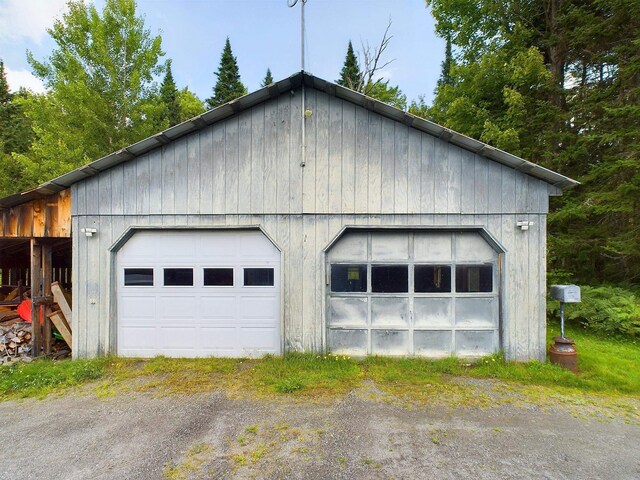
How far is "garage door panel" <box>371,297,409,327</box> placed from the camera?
5645 millimetres

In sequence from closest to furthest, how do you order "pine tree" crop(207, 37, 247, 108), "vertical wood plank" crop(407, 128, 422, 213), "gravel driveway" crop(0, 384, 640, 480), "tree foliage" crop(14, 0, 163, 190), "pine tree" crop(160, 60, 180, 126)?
"gravel driveway" crop(0, 384, 640, 480)
"vertical wood plank" crop(407, 128, 422, 213)
"tree foliage" crop(14, 0, 163, 190)
"pine tree" crop(160, 60, 180, 126)
"pine tree" crop(207, 37, 247, 108)

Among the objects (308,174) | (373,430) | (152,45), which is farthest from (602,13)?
(152,45)

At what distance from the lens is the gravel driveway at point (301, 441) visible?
286 cm

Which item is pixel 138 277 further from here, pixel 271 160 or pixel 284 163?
pixel 284 163

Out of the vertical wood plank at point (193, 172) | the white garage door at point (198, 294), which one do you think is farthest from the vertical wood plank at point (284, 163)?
the vertical wood plank at point (193, 172)

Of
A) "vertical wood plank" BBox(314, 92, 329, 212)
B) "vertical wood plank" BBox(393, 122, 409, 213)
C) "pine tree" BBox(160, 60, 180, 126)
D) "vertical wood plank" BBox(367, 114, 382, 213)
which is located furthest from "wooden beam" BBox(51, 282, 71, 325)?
"pine tree" BBox(160, 60, 180, 126)

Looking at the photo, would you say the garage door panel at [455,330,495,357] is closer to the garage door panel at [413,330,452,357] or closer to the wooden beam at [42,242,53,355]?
the garage door panel at [413,330,452,357]

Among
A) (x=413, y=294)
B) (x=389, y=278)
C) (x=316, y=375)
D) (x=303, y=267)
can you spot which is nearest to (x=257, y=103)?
(x=303, y=267)

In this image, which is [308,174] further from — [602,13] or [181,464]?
[602,13]

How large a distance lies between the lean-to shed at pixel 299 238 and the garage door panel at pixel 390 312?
0.03 m

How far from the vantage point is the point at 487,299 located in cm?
560

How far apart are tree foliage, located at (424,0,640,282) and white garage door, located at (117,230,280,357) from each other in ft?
26.9

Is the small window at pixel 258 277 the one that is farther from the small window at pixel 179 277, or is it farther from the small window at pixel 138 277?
the small window at pixel 138 277

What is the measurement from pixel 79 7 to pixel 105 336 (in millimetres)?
14929
